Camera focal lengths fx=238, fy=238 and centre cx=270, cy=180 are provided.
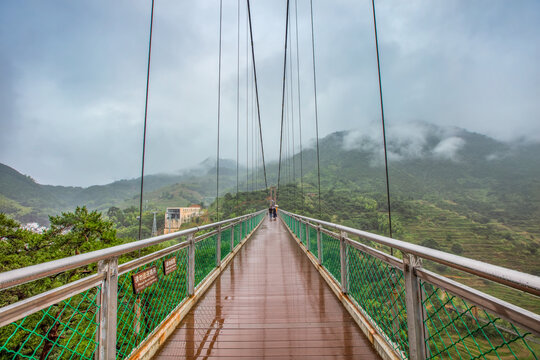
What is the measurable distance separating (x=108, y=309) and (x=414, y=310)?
171cm

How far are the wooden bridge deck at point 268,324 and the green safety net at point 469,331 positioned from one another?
23.3 inches

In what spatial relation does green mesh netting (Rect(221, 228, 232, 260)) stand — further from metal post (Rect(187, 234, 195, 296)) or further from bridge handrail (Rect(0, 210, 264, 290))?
bridge handrail (Rect(0, 210, 264, 290))

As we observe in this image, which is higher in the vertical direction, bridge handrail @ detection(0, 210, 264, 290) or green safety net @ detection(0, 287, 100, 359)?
bridge handrail @ detection(0, 210, 264, 290)

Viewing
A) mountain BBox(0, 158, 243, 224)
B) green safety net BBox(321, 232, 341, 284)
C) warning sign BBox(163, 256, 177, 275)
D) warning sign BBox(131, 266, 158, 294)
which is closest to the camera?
warning sign BBox(131, 266, 158, 294)

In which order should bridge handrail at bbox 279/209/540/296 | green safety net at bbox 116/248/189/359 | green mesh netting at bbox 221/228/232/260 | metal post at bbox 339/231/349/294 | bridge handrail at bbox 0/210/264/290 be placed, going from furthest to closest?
1. green mesh netting at bbox 221/228/232/260
2. metal post at bbox 339/231/349/294
3. green safety net at bbox 116/248/189/359
4. bridge handrail at bbox 0/210/264/290
5. bridge handrail at bbox 279/209/540/296

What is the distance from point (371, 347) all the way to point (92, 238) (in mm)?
18555

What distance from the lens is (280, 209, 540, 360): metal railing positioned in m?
0.78

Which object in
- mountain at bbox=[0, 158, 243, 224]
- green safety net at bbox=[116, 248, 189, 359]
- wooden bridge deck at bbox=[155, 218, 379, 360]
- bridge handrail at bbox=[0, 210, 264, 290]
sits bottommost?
wooden bridge deck at bbox=[155, 218, 379, 360]

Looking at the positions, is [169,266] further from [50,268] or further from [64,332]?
[64,332]

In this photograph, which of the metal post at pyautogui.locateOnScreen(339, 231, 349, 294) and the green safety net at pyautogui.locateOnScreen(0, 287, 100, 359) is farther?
the metal post at pyautogui.locateOnScreen(339, 231, 349, 294)

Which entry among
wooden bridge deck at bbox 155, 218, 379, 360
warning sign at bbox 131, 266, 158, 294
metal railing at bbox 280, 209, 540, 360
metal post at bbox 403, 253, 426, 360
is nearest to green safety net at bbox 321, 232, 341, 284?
wooden bridge deck at bbox 155, 218, 379, 360

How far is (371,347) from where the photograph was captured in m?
1.73

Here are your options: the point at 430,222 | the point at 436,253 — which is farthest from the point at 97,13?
the point at 430,222

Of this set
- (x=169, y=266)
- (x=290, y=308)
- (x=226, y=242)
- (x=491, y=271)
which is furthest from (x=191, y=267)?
(x=491, y=271)
